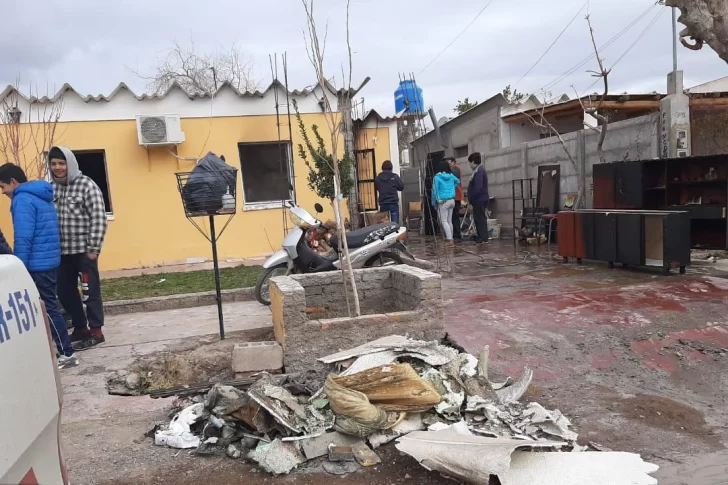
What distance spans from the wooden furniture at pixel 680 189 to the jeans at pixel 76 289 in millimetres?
8618

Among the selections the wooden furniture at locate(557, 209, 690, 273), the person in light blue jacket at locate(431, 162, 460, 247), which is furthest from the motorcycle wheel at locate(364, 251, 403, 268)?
the person in light blue jacket at locate(431, 162, 460, 247)

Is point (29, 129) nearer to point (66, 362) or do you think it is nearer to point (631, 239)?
point (66, 362)

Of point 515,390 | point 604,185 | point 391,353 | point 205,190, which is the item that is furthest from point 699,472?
point 604,185

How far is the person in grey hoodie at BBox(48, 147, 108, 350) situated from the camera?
564 centimetres

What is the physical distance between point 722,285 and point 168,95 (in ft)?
30.8

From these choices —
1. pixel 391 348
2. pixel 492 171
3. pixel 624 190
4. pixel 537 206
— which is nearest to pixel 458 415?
pixel 391 348

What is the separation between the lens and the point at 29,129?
9.71 m

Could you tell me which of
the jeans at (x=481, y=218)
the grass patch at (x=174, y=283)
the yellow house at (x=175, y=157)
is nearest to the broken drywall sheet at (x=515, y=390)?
the grass patch at (x=174, y=283)

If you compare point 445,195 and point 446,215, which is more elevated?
point 445,195

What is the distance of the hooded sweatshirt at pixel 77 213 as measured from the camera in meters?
5.65

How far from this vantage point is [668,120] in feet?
31.8

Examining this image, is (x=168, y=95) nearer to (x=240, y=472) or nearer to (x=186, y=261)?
(x=186, y=261)

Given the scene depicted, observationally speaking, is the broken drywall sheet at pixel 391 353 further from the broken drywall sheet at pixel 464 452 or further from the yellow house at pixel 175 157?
the yellow house at pixel 175 157

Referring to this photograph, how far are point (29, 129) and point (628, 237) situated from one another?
1010cm
